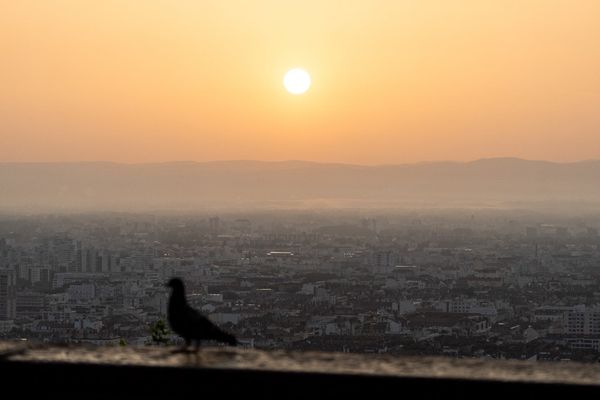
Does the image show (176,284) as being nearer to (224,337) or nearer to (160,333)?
(224,337)

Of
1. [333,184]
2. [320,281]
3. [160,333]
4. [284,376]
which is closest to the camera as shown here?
[284,376]

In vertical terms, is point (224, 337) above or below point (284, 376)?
below

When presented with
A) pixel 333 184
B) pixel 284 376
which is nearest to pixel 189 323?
pixel 284 376

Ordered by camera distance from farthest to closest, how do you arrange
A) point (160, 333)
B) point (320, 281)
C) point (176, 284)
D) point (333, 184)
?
1. point (333, 184)
2. point (320, 281)
3. point (160, 333)
4. point (176, 284)

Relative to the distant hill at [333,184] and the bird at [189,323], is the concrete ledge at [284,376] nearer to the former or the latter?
the bird at [189,323]

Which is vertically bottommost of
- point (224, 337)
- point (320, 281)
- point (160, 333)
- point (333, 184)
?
point (320, 281)

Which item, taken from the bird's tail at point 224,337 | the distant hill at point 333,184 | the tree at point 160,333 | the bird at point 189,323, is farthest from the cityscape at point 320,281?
the distant hill at point 333,184

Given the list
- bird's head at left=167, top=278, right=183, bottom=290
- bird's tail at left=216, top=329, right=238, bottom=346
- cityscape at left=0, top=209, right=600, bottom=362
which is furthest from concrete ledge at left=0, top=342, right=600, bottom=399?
cityscape at left=0, top=209, right=600, bottom=362
